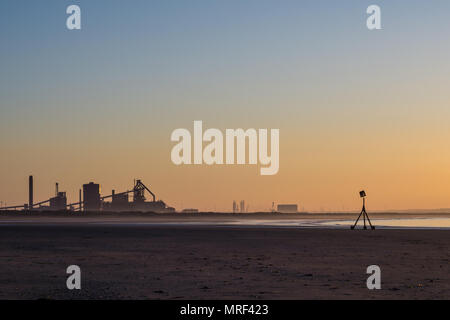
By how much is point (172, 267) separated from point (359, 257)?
931 cm

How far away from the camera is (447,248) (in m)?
33.8

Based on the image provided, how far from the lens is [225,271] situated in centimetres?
2228

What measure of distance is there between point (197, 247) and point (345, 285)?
1665cm

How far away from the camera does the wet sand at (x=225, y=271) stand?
17094mm

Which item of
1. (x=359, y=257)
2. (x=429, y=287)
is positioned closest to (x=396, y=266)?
(x=359, y=257)

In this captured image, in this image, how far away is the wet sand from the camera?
17094 mm
